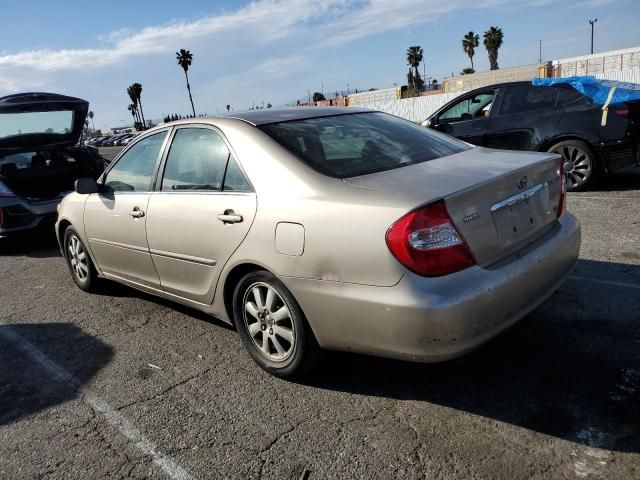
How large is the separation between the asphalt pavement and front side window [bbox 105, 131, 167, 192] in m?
1.10

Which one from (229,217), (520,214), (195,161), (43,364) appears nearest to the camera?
(520,214)

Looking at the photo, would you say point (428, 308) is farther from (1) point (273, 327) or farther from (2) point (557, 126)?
(2) point (557, 126)

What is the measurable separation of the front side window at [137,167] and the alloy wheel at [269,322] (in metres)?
1.36

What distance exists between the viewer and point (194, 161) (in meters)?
3.59

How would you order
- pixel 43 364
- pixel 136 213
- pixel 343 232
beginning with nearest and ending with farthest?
pixel 343 232 < pixel 43 364 < pixel 136 213

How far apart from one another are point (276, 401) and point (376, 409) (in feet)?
1.80

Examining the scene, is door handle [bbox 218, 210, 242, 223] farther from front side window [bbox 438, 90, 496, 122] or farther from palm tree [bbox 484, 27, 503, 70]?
palm tree [bbox 484, 27, 503, 70]

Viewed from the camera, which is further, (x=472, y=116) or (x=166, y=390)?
(x=472, y=116)

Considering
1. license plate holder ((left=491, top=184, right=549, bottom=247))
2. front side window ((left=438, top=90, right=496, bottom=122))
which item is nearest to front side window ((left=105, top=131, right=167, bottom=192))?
license plate holder ((left=491, top=184, right=549, bottom=247))

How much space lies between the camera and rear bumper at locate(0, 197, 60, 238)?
697 cm

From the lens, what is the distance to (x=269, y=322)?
3.09 meters

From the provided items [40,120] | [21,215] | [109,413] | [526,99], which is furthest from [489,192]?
[40,120]

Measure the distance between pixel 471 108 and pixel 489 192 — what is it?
6138 mm

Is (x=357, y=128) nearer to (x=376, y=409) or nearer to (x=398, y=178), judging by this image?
(x=398, y=178)
